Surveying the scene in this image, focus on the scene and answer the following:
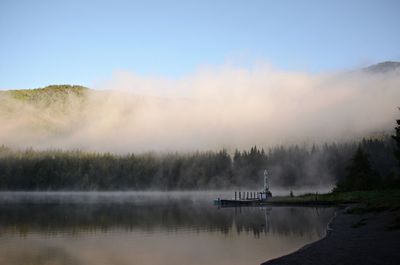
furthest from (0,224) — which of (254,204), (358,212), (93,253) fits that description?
(254,204)

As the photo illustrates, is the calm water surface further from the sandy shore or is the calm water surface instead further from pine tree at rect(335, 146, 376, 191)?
pine tree at rect(335, 146, 376, 191)

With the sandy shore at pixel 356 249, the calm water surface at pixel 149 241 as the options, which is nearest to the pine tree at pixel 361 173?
the calm water surface at pixel 149 241

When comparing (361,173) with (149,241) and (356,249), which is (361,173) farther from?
A: (356,249)

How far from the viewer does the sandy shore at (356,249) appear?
2688 cm

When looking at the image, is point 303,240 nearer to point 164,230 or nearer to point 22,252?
point 164,230

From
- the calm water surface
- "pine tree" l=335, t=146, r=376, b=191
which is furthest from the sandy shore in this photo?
"pine tree" l=335, t=146, r=376, b=191

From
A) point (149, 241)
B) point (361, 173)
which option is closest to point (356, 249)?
point (149, 241)

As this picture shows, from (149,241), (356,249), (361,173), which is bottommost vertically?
(149,241)

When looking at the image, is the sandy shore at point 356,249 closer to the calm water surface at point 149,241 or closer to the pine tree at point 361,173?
the calm water surface at point 149,241

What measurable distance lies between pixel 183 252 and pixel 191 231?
16833 millimetres

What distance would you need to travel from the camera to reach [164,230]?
5672 centimetres

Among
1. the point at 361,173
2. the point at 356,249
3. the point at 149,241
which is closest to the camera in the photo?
the point at 356,249

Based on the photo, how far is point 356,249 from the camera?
30391 millimetres

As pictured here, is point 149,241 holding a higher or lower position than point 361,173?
lower
